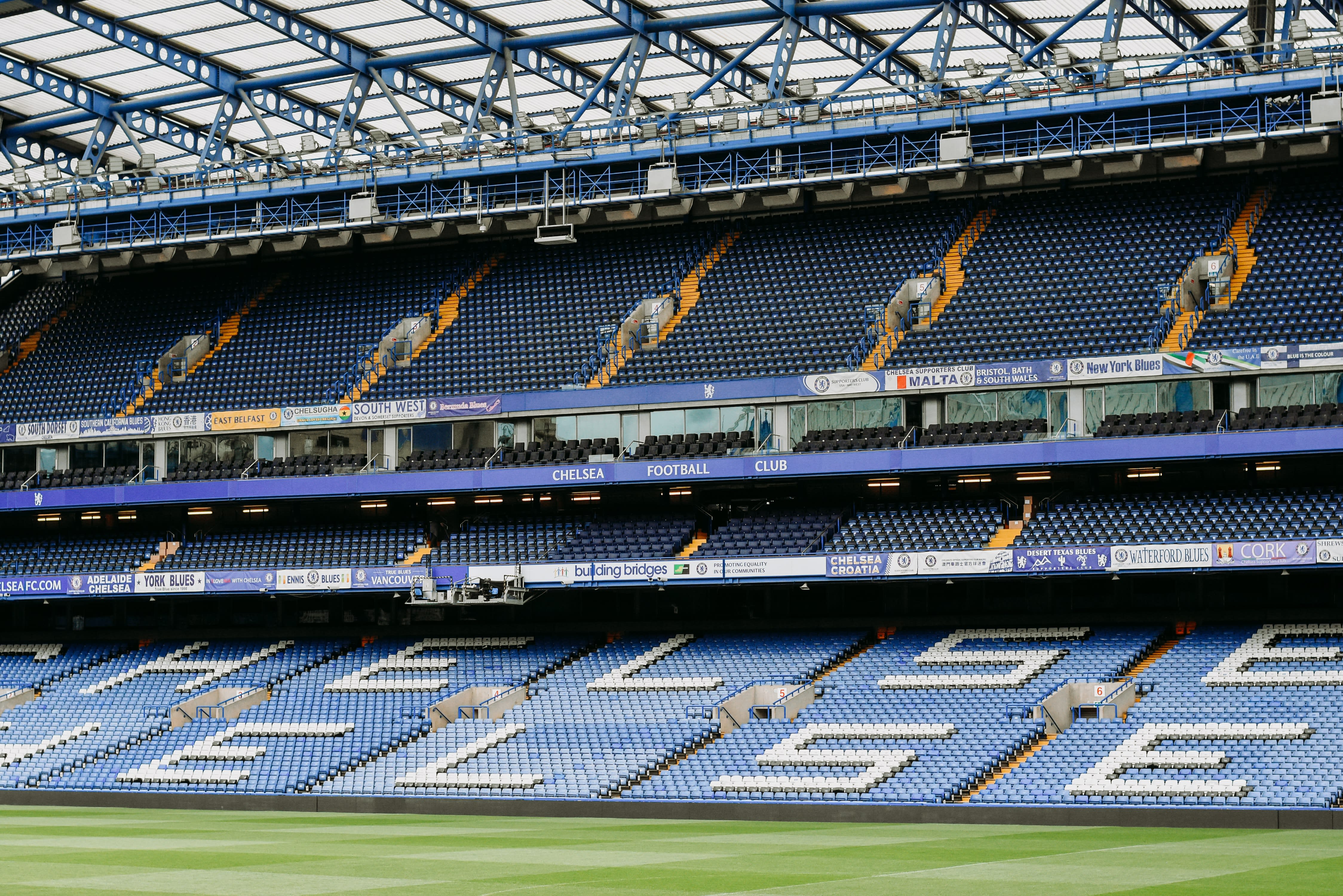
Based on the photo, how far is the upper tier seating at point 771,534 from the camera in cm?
4522

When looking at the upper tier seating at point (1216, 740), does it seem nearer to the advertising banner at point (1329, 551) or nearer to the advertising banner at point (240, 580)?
the advertising banner at point (1329, 551)

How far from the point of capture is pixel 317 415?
50.7m

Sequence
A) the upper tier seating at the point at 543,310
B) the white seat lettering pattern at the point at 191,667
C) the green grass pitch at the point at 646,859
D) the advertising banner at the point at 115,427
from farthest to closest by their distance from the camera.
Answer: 1. the advertising banner at the point at 115,427
2. the upper tier seating at the point at 543,310
3. the white seat lettering pattern at the point at 191,667
4. the green grass pitch at the point at 646,859

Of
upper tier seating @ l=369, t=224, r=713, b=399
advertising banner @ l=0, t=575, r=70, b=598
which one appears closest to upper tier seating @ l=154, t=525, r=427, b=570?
advertising banner @ l=0, t=575, r=70, b=598

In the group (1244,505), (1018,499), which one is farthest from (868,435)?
(1244,505)

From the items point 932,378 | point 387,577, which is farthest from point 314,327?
point 932,378

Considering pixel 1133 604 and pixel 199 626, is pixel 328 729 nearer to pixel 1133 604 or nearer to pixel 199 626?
pixel 199 626

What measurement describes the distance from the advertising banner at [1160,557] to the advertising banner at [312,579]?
862 inches

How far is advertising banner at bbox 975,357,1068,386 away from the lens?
4350cm

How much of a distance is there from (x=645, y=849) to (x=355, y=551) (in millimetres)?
26453

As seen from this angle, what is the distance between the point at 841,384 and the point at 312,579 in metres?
16.6

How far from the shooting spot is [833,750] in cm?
3731

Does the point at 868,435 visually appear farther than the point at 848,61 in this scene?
No

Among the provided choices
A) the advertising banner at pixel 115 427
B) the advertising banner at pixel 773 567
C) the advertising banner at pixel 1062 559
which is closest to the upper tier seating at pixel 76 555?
the advertising banner at pixel 115 427
